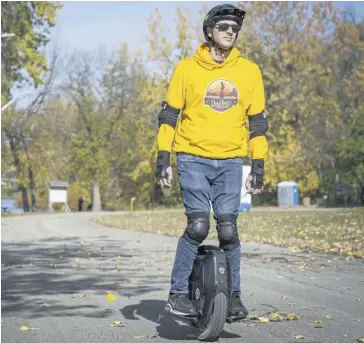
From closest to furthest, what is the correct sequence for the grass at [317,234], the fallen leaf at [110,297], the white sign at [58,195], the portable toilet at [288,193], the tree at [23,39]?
the fallen leaf at [110,297]
the grass at [317,234]
the tree at [23,39]
the portable toilet at [288,193]
the white sign at [58,195]

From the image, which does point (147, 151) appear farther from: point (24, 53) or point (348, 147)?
point (24, 53)

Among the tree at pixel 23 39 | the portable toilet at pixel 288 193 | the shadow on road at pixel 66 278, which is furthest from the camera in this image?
the portable toilet at pixel 288 193

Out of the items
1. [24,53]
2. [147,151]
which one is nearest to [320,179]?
[147,151]

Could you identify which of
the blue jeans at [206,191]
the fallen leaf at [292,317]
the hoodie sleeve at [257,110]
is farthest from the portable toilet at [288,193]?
the blue jeans at [206,191]

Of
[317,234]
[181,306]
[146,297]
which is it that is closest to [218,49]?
[181,306]

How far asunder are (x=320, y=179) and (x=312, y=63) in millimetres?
7172

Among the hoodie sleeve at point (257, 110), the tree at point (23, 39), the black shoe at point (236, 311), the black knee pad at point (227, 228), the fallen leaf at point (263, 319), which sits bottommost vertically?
the fallen leaf at point (263, 319)

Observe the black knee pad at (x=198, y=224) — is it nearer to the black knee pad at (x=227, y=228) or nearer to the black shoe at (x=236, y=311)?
the black knee pad at (x=227, y=228)

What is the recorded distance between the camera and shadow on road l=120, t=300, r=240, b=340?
574 cm

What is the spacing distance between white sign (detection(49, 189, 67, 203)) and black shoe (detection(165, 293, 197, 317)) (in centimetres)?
5521

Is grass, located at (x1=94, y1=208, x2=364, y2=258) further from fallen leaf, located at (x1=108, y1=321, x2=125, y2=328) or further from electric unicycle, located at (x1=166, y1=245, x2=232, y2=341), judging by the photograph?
electric unicycle, located at (x1=166, y1=245, x2=232, y2=341)

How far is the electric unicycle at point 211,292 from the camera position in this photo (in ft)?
17.3

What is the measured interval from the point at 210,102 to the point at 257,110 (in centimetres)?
38

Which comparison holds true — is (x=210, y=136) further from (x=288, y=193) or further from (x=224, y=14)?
(x=288, y=193)
